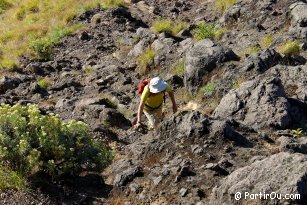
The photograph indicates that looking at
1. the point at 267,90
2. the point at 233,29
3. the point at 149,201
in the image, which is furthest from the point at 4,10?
the point at 149,201

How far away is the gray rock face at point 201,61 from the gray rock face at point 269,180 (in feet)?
22.1

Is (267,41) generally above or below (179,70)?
above

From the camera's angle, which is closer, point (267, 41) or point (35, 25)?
point (267, 41)

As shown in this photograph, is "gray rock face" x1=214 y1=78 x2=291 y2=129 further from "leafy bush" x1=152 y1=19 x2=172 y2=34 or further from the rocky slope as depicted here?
"leafy bush" x1=152 y1=19 x2=172 y2=34

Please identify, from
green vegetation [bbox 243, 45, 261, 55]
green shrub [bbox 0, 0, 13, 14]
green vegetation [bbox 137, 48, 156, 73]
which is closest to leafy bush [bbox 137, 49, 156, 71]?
green vegetation [bbox 137, 48, 156, 73]

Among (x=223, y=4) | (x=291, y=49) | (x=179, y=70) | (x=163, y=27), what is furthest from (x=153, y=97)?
(x=223, y=4)

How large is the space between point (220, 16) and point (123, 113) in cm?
730

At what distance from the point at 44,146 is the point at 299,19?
9607mm

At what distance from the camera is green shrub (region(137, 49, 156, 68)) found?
15538 millimetres

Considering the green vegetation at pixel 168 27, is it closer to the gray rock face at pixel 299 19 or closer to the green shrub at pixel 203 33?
the green shrub at pixel 203 33

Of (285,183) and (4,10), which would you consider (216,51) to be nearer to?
(285,183)

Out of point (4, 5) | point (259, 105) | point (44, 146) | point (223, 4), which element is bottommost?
point (259, 105)

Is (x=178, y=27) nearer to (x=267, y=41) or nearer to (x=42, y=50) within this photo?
(x=267, y=41)

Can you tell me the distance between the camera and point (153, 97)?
972 cm
